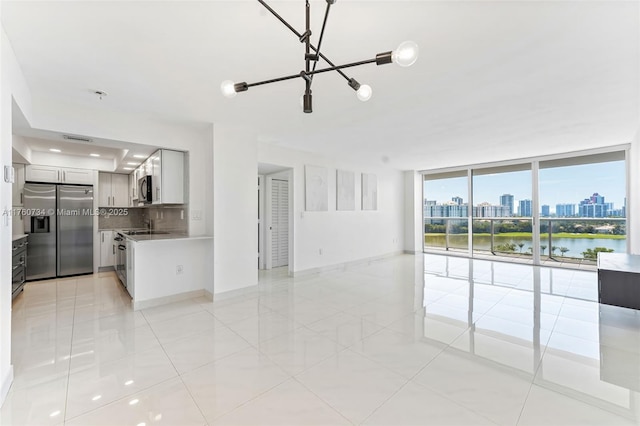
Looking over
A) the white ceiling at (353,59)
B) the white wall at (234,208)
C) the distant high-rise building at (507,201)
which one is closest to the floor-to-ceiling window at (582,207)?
the distant high-rise building at (507,201)

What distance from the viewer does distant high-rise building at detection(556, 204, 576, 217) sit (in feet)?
19.2

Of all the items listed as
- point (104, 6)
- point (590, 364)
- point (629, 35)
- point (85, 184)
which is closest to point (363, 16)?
point (104, 6)

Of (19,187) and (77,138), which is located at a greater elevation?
(77,138)

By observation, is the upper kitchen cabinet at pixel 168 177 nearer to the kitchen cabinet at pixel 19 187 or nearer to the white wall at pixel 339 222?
the white wall at pixel 339 222

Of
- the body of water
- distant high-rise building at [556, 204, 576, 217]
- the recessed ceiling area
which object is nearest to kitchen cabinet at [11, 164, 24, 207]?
the recessed ceiling area

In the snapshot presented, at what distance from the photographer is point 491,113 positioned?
3.45 m

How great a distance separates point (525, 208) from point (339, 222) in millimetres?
4393

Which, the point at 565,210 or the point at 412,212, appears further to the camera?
the point at 412,212

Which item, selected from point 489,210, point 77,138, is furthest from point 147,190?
point 489,210

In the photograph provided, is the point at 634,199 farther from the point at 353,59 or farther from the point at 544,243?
the point at 353,59

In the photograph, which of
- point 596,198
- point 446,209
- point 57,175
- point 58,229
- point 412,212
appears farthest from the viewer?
point 412,212

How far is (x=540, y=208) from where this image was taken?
611 centimetres

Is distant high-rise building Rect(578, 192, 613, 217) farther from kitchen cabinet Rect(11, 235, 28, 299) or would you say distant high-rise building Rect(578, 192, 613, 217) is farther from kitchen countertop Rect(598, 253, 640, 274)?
kitchen cabinet Rect(11, 235, 28, 299)

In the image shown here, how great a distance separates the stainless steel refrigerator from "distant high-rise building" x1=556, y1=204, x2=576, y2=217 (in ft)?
32.5
